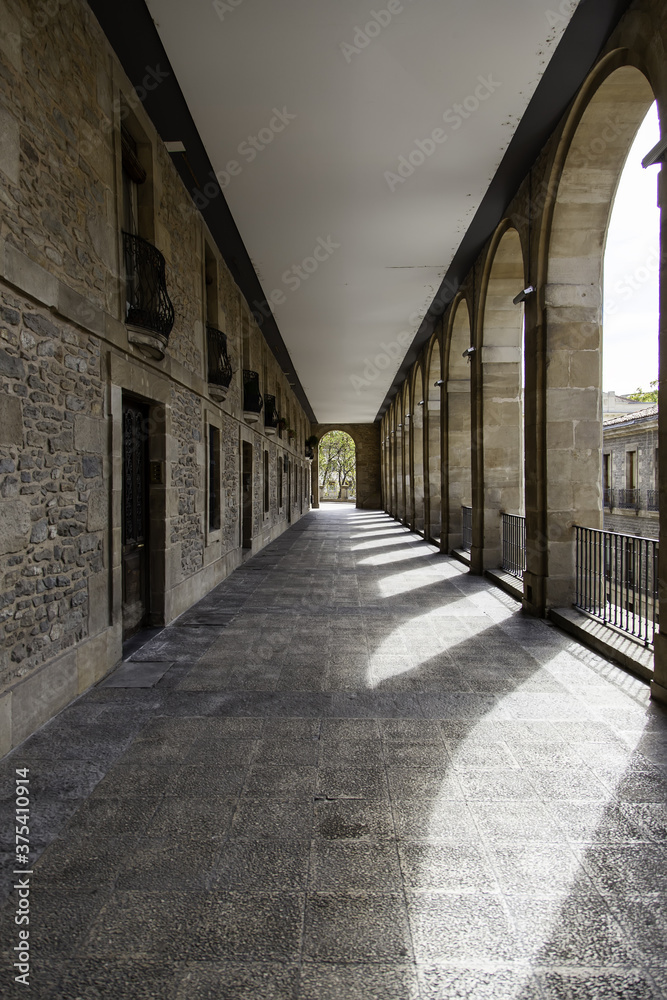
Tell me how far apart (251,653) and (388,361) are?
11.3 m

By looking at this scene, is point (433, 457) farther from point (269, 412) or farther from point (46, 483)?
point (46, 483)

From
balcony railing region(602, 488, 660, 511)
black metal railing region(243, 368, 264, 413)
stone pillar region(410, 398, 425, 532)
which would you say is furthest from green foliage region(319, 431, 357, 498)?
black metal railing region(243, 368, 264, 413)

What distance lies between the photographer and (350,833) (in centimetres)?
216

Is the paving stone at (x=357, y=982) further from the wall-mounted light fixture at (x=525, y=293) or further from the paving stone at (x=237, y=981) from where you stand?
the wall-mounted light fixture at (x=525, y=293)

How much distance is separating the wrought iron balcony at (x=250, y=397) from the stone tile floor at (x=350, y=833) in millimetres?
6047

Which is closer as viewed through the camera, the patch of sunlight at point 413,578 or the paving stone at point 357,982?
the paving stone at point 357,982

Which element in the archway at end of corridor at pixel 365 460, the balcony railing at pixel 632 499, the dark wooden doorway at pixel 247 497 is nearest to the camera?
the dark wooden doorway at pixel 247 497

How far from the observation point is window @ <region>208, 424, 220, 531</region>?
24.6 ft

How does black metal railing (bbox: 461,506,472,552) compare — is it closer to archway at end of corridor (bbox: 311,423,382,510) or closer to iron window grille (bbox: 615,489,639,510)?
iron window grille (bbox: 615,489,639,510)

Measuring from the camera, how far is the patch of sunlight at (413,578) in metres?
7.13

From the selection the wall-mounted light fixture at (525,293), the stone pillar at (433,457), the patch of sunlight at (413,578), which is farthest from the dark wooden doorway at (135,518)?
the stone pillar at (433,457)

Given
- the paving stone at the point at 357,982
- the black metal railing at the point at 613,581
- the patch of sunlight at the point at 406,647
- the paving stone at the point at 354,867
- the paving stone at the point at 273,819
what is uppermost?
the black metal railing at the point at 613,581

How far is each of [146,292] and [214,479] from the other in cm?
328

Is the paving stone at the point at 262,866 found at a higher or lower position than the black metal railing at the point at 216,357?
lower
